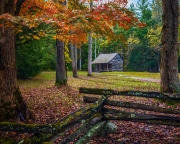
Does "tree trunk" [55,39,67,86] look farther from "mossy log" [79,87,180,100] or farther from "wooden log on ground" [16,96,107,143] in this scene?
"wooden log on ground" [16,96,107,143]

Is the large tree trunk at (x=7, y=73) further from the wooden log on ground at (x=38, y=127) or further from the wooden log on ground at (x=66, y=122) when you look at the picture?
the wooden log on ground at (x=66, y=122)

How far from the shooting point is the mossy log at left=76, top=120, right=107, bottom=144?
3.89 metres

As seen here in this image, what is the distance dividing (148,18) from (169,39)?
49.9 m

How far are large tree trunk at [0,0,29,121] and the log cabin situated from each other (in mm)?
41135

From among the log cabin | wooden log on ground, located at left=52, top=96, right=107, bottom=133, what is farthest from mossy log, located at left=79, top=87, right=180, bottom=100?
the log cabin

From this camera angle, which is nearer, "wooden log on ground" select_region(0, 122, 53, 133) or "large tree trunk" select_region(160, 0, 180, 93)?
"wooden log on ground" select_region(0, 122, 53, 133)

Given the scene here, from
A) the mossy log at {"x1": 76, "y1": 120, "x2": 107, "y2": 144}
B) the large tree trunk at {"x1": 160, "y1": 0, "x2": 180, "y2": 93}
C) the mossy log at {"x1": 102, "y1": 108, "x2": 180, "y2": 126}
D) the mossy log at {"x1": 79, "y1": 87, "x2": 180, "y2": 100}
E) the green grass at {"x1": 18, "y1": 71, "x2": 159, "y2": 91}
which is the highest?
the large tree trunk at {"x1": 160, "y1": 0, "x2": 180, "y2": 93}

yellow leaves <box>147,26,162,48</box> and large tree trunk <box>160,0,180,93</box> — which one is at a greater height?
yellow leaves <box>147,26,162,48</box>

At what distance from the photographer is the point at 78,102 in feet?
29.2

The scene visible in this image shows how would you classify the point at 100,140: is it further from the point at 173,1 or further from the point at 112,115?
the point at 173,1

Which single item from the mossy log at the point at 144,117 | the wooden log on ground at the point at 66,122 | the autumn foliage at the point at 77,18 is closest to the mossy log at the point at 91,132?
the mossy log at the point at 144,117

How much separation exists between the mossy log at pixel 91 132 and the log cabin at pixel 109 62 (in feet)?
137

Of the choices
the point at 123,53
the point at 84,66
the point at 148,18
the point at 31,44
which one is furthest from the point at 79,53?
the point at 31,44

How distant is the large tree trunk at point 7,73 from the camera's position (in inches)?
219
